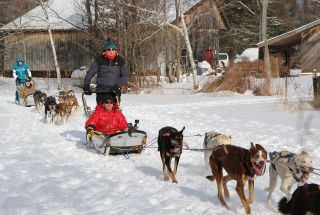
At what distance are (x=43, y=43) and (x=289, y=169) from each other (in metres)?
32.9

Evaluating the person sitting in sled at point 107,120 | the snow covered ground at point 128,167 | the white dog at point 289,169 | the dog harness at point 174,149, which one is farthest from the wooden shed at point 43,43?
the white dog at point 289,169

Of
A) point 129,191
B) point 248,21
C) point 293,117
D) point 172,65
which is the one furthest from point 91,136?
point 248,21

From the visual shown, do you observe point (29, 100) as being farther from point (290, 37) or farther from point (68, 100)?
point (290, 37)

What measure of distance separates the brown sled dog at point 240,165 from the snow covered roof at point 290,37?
69.4 ft

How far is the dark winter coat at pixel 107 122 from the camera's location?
8.25 meters

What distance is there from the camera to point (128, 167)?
6.85 meters

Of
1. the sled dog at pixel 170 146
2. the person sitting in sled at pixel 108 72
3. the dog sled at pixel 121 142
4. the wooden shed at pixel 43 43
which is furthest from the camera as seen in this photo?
the wooden shed at pixel 43 43

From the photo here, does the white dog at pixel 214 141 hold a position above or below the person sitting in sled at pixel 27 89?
below

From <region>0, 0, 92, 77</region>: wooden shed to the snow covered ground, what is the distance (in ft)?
73.6

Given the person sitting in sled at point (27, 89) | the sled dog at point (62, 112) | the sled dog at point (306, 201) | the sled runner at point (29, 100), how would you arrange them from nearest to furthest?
the sled dog at point (306, 201)
the sled dog at point (62, 112)
the sled runner at point (29, 100)
the person sitting in sled at point (27, 89)

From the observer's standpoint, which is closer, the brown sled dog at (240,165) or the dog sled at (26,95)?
the brown sled dog at (240,165)

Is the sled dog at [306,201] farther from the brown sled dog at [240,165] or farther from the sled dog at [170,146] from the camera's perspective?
the sled dog at [170,146]

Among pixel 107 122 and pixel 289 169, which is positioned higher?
pixel 107 122

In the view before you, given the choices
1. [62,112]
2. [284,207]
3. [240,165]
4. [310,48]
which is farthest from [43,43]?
[284,207]
